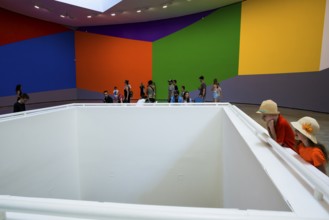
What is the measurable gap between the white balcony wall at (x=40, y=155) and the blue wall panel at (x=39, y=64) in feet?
31.6

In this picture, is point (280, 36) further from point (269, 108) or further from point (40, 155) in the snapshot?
point (40, 155)

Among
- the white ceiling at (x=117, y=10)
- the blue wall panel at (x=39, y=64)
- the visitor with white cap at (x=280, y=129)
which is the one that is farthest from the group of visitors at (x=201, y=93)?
the blue wall panel at (x=39, y=64)

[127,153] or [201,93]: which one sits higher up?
[201,93]

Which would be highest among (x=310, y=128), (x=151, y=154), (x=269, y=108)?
(x=269, y=108)

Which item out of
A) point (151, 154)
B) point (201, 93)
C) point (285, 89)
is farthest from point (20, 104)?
point (285, 89)

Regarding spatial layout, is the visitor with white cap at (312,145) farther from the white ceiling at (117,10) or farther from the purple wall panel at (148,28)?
the purple wall panel at (148,28)

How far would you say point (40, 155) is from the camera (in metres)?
4.08

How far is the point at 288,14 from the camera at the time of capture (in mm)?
9766

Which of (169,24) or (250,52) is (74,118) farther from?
(169,24)

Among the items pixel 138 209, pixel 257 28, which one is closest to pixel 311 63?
pixel 257 28

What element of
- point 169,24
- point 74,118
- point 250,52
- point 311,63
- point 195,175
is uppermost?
point 169,24

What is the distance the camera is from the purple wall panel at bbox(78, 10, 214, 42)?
13.5 m

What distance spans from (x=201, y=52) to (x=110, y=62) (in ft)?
21.1

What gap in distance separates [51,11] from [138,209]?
1398 cm
